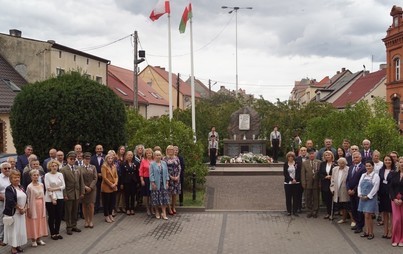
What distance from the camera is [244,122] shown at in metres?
24.9

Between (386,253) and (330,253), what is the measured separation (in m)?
1.00

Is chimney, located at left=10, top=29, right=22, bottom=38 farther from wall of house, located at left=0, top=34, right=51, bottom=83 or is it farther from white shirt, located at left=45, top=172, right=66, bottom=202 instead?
white shirt, located at left=45, top=172, right=66, bottom=202

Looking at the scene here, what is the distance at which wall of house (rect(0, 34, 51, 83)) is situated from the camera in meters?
30.7

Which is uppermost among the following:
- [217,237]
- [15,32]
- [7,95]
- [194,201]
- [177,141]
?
[15,32]

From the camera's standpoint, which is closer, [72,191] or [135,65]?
[72,191]

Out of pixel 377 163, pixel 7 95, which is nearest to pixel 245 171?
pixel 377 163

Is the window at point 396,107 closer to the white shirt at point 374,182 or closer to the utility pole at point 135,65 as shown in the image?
the utility pole at point 135,65

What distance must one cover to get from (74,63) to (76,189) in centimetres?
2531

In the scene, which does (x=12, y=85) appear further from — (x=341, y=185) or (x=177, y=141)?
(x=341, y=185)

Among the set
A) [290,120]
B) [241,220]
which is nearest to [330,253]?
[241,220]

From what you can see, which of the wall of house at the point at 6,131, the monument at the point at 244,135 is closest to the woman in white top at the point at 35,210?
Answer: the monument at the point at 244,135

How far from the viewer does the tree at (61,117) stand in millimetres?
12414

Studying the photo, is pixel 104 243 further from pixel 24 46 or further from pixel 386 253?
pixel 24 46

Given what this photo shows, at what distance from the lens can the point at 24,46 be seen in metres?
31.0
